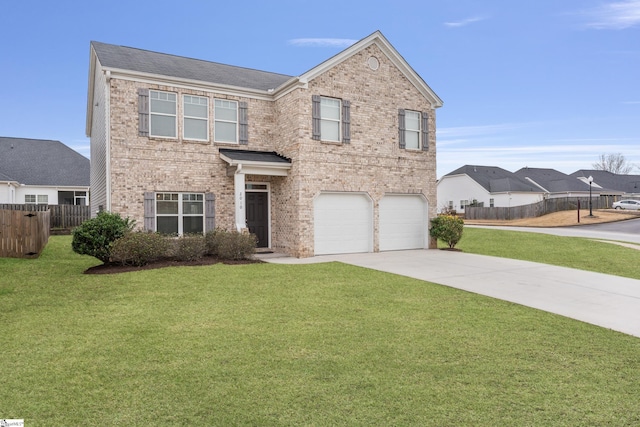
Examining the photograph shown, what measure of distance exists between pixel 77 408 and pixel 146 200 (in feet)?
36.5

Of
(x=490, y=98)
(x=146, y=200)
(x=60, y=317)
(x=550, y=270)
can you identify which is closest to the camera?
(x=60, y=317)

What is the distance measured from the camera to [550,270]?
39.7 feet

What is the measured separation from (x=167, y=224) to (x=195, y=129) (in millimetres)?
3670

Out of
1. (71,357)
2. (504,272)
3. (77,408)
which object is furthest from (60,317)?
(504,272)

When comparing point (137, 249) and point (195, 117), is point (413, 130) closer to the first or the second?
point (195, 117)

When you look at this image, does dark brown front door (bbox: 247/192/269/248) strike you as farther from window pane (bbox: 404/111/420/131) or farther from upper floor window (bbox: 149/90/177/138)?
window pane (bbox: 404/111/420/131)

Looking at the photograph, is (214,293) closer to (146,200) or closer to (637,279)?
(146,200)

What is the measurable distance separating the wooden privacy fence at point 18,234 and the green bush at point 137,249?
169 inches

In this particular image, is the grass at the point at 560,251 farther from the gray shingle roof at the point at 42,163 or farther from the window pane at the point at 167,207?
the gray shingle roof at the point at 42,163

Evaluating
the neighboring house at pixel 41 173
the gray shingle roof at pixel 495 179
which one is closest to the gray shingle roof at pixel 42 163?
the neighboring house at pixel 41 173

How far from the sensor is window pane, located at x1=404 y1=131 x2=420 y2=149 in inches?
691

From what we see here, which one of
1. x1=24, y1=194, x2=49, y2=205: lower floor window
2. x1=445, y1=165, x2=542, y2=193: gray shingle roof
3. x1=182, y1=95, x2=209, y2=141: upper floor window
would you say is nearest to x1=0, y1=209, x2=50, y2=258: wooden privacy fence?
x1=182, y1=95, x2=209, y2=141: upper floor window

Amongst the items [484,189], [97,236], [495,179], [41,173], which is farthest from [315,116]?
[495,179]

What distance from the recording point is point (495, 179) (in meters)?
50.4
